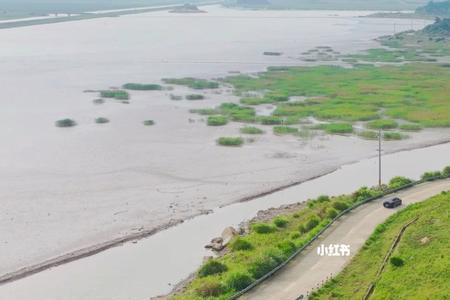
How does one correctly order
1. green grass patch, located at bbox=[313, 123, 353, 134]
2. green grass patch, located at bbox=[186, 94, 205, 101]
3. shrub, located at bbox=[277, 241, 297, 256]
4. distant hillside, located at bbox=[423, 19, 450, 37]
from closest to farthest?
1. shrub, located at bbox=[277, 241, 297, 256]
2. green grass patch, located at bbox=[313, 123, 353, 134]
3. green grass patch, located at bbox=[186, 94, 205, 101]
4. distant hillside, located at bbox=[423, 19, 450, 37]

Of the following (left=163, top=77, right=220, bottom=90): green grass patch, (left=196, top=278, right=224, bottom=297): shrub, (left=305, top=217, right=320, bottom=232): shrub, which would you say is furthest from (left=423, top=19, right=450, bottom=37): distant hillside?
(left=196, top=278, right=224, bottom=297): shrub


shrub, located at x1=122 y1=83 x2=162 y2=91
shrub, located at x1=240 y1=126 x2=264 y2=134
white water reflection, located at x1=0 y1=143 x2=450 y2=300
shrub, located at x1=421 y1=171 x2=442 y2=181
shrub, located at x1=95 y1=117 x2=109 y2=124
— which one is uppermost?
shrub, located at x1=122 y1=83 x2=162 y2=91

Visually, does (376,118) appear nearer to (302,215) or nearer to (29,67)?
(302,215)

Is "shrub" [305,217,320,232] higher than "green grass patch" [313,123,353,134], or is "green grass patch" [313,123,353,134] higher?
"shrub" [305,217,320,232]

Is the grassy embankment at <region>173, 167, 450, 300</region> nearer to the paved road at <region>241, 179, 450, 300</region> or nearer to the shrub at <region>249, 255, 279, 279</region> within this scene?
the shrub at <region>249, 255, 279, 279</region>

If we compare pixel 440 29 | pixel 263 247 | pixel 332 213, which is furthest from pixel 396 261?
pixel 440 29

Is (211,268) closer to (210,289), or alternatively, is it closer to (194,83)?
(210,289)

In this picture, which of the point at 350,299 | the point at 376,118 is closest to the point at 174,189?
the point at 350,299
